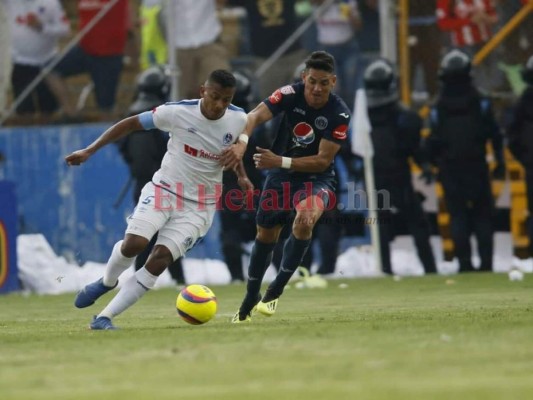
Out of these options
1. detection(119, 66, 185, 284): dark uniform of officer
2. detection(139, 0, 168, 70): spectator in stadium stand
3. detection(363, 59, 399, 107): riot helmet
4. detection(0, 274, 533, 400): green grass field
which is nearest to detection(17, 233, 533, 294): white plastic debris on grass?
detection(119, 66, 185, 284): dark uniform of officer

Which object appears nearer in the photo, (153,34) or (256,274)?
(256,274)

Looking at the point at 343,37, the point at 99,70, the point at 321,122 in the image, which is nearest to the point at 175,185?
the point at 321,122

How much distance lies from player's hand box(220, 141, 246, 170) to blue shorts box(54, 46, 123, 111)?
9.50 m

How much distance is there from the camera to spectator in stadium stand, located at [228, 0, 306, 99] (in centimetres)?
1961

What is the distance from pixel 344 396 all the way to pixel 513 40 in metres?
13.2

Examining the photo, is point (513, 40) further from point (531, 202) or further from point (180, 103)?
point (180, 103)

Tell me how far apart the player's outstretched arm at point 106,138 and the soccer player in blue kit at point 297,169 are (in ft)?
3.42

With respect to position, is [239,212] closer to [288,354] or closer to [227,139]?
[227,139]

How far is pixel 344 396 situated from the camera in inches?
256

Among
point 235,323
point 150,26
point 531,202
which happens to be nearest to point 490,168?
point 531,202

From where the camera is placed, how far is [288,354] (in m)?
8.35

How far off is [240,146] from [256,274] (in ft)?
4.05

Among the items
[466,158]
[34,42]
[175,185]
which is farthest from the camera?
[34,42]

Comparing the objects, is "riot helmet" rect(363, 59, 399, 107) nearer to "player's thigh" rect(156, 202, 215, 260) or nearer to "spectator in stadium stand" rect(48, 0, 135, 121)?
"spectator in stadium stand" rect(48, 0, 135, 121)
